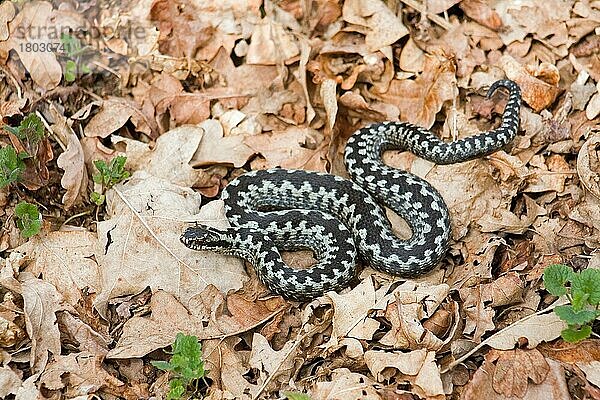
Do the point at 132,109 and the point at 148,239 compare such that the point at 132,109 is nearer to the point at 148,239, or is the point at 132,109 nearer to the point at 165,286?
the point at 148,239

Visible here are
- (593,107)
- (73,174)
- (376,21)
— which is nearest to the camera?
(73,174)

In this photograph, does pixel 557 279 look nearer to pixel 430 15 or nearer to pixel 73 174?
pixel 430 15

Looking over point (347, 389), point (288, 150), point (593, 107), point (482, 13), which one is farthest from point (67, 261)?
point (593, 107)

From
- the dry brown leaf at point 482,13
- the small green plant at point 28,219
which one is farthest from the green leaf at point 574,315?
the small green plant at point 28,219

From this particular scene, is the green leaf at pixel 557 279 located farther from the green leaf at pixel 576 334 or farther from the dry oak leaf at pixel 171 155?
the dry oak leaf at pixel 171 155

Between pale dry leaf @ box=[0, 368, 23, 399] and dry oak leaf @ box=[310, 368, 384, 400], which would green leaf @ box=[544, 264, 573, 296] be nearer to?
dry oak leaf @ box=[310, 368, 384, 400]

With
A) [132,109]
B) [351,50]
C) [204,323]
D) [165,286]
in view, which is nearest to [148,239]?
[165,286]

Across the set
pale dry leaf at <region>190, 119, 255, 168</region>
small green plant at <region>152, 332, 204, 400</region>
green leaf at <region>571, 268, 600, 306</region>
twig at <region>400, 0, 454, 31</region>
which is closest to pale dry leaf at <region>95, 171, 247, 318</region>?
pale dry leaf at <region>190, 119, 255, 168</region>
